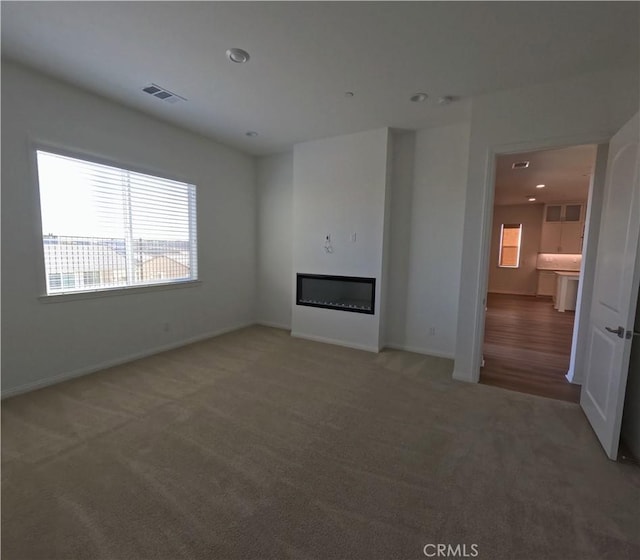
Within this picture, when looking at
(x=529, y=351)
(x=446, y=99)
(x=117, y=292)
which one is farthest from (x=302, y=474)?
(x=529, y=351)

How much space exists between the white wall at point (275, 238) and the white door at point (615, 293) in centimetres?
379

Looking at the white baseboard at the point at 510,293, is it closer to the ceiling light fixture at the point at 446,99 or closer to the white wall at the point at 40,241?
the ceiling light fixture at the point at 446,99

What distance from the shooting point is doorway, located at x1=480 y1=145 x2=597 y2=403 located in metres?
3.63

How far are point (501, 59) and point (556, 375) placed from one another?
3.25 m

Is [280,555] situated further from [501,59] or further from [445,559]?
[501,59]

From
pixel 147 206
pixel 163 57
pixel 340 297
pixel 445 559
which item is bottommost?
pixel 445 559

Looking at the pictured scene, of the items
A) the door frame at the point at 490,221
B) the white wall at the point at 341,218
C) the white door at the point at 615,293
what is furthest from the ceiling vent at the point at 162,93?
the white door at the point at 615,293

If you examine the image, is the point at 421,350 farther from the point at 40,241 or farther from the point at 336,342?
the point at 40,241

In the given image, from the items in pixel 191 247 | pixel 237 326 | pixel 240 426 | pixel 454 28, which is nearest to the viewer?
pixel 454 28

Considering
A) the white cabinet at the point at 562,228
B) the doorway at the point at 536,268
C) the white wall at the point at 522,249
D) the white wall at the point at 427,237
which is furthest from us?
the white wall at the point at 522,249

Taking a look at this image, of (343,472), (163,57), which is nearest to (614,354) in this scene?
(343,472)

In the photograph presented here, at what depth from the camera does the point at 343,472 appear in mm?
1917

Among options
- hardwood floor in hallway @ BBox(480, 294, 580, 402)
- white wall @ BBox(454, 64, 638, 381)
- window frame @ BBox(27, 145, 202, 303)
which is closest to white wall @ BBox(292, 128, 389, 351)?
white wall @ BBox(454, 64, 638, 381)

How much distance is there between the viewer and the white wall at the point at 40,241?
8.78ft
